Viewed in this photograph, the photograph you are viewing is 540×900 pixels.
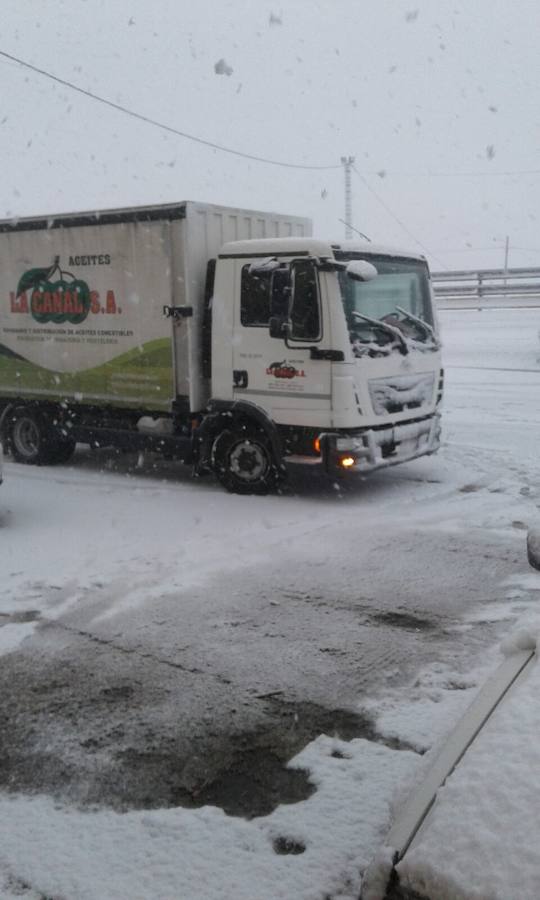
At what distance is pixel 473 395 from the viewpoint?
16688 millimetres

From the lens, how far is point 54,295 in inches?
410

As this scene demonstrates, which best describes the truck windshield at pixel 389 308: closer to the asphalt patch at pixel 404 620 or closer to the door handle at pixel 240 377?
the door handle at pixel 240 377

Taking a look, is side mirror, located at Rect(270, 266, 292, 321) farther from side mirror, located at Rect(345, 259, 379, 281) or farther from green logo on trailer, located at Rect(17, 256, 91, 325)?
green logo on trailer, located at Rect(17, 256, 91, 325)

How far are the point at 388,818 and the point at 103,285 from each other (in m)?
7.69

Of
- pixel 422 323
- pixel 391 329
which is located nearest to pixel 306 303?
pixel 391 329

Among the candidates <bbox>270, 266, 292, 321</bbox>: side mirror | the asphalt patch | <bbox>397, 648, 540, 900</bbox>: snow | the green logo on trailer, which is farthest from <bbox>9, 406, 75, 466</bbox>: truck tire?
<bbox>397, 648, 540, 900</bbox>: snow

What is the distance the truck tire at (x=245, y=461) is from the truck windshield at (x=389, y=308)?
146 centimetres

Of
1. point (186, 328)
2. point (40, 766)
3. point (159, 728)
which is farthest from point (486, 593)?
point (186, 328)

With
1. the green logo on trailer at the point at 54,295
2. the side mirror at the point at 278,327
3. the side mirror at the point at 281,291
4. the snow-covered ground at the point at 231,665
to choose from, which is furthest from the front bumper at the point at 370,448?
the green logo on trailer at the point at 54,295

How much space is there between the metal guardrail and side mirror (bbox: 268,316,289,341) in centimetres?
2109

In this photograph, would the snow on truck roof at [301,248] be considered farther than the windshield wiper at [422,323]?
No

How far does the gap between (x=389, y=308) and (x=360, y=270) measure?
0.82 meters

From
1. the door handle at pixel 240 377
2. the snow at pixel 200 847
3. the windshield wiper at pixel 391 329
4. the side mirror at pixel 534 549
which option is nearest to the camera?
the snow at pixel 200 847

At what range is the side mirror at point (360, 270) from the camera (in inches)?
324
